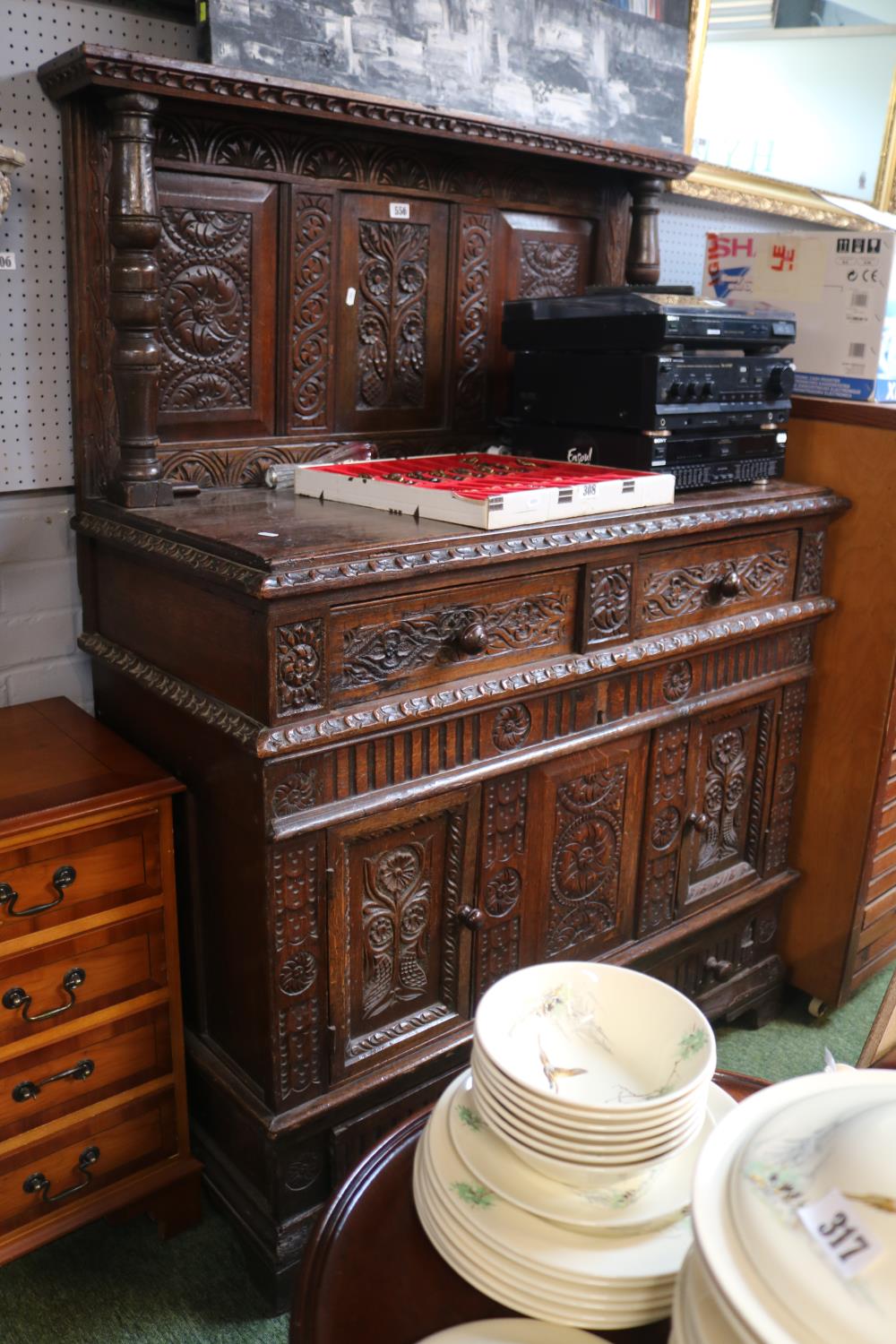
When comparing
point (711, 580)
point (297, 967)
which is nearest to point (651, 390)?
point (711, 580)

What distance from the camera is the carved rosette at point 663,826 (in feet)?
7.00

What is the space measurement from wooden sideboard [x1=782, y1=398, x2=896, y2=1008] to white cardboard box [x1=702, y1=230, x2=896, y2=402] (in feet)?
→ 0.40

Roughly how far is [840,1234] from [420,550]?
3.45 ft

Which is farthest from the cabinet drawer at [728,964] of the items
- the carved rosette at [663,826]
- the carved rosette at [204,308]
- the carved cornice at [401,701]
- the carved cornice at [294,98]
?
the carved cornice at [294,98]

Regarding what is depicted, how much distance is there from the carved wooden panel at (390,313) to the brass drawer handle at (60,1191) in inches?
52.1

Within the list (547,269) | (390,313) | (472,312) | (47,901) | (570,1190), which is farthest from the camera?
(547,269)

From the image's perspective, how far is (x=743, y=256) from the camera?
8.68 ft

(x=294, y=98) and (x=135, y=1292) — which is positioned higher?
(x=294, y=98)

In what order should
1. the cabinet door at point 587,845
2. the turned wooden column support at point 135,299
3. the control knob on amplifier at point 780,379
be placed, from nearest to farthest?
the turned wooden column support at point 135,299, the cabinet door at point 587,845, the control knob on amplifier at point 780,379

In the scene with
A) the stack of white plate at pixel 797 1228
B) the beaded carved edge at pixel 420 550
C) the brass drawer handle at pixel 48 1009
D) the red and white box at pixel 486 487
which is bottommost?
the brass drawer handle at pixel 48 1009

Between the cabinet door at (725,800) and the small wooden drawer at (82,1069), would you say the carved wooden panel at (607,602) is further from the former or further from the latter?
the small wooden drawer at (82,1069)

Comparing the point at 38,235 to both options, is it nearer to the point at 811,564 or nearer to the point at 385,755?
the point at 385,755

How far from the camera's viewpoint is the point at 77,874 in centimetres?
163

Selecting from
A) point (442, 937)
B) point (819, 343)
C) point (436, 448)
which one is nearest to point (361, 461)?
point (436, 448)
